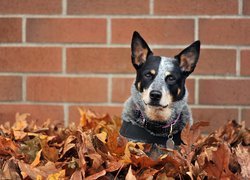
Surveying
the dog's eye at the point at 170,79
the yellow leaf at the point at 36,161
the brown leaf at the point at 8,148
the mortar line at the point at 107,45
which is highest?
the mortar line at the point at 107,45

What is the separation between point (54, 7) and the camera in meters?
2.79

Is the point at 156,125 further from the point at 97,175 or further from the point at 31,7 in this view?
the point at 31,7

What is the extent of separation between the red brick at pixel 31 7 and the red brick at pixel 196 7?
60 cm

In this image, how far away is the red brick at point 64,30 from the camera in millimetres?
2795

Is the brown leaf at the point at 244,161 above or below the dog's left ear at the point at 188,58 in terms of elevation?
below

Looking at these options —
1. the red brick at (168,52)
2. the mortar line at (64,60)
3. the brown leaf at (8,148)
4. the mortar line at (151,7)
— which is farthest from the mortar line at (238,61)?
the brown leaf at (8,148)

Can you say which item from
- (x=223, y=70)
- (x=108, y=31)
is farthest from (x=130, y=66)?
(x=223, y=70)

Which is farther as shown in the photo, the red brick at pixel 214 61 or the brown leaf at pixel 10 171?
the red brick at pixel 214 61

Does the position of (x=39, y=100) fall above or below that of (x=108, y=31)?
below

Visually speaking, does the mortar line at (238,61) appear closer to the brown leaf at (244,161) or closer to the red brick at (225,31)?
the red brick at (225,31)

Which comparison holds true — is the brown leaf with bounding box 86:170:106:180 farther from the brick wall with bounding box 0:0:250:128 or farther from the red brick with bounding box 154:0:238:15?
the red brick with bounding box 154:0:238:15

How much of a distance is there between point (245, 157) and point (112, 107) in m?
1.40

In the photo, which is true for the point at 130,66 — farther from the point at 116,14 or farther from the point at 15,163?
the point at 15,163

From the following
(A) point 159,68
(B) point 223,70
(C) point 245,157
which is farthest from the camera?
(B) point 223,70
